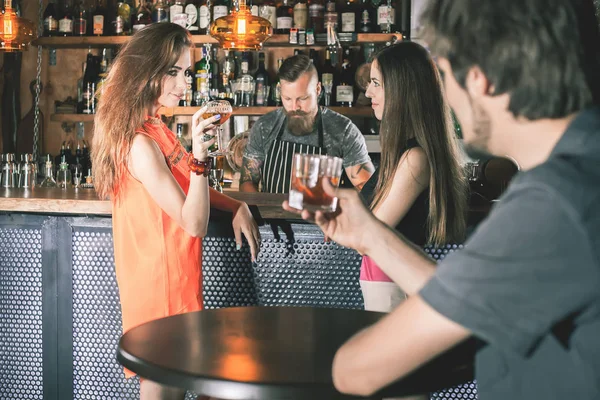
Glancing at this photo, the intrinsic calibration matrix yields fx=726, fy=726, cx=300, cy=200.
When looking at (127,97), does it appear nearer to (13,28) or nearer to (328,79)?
(13,28)

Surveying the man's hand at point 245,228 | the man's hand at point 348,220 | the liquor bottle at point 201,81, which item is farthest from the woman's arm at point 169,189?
the liquor bottle at point 201,81

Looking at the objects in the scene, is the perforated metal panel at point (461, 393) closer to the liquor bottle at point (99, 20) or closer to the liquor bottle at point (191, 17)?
the liquor bottle at point (191, 17)

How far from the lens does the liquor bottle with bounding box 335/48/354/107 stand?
463cm

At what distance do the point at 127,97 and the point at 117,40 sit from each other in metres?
3.04

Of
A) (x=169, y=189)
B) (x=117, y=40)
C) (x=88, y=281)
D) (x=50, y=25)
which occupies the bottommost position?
(x=88, y=281)

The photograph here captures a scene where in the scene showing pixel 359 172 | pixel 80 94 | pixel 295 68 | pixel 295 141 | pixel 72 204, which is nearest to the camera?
pixel 72 204

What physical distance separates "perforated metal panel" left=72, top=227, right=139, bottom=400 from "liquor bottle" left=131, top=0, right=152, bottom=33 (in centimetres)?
256

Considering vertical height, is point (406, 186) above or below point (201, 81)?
below

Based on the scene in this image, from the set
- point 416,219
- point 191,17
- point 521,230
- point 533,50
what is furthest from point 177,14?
point 521,230

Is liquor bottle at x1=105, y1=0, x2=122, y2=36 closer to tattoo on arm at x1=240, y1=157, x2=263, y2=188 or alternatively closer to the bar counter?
tattoo on arm at x1=240, y1=157, x2=263, y2=188

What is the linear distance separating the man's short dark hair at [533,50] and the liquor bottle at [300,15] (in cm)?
399

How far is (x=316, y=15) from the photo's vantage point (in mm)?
4781

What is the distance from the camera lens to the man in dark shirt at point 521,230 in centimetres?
74

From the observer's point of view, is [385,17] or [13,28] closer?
[13,28]
